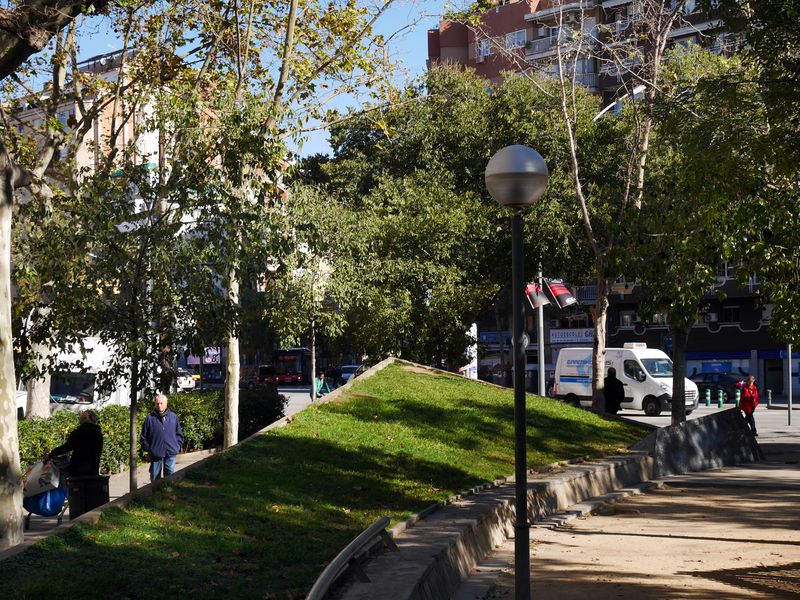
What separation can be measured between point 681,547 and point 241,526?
15.7 ft

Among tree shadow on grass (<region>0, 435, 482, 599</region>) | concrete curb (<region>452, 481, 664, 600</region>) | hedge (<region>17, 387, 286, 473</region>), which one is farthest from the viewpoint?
hedge (<region>17, 387, 286, 473</region>)

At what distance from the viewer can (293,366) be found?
77188mm

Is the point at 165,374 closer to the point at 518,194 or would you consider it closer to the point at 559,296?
the point at 518,194

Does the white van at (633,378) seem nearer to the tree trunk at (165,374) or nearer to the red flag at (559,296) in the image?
the red flag at (559,296)

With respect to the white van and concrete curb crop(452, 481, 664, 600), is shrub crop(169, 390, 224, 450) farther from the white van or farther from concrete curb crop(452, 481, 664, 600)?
the white van

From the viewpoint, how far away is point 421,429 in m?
17.4

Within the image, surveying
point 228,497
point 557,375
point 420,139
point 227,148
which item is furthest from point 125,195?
point 557,375

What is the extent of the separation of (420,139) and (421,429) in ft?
76.9

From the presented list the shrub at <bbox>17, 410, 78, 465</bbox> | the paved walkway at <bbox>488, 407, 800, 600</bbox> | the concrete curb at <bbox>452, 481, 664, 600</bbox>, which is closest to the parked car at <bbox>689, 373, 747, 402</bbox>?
the paved walkway at <bbox>488, 407, 800, 600</bbox>

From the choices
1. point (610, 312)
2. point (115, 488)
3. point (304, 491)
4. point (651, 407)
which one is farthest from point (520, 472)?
point (610, 312)

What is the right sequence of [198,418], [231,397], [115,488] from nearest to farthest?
[115,488] < [231,397] < [198,418]

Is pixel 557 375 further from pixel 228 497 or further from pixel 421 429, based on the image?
pixel 228 497

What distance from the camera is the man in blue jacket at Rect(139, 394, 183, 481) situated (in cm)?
1538

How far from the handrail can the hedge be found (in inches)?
396
